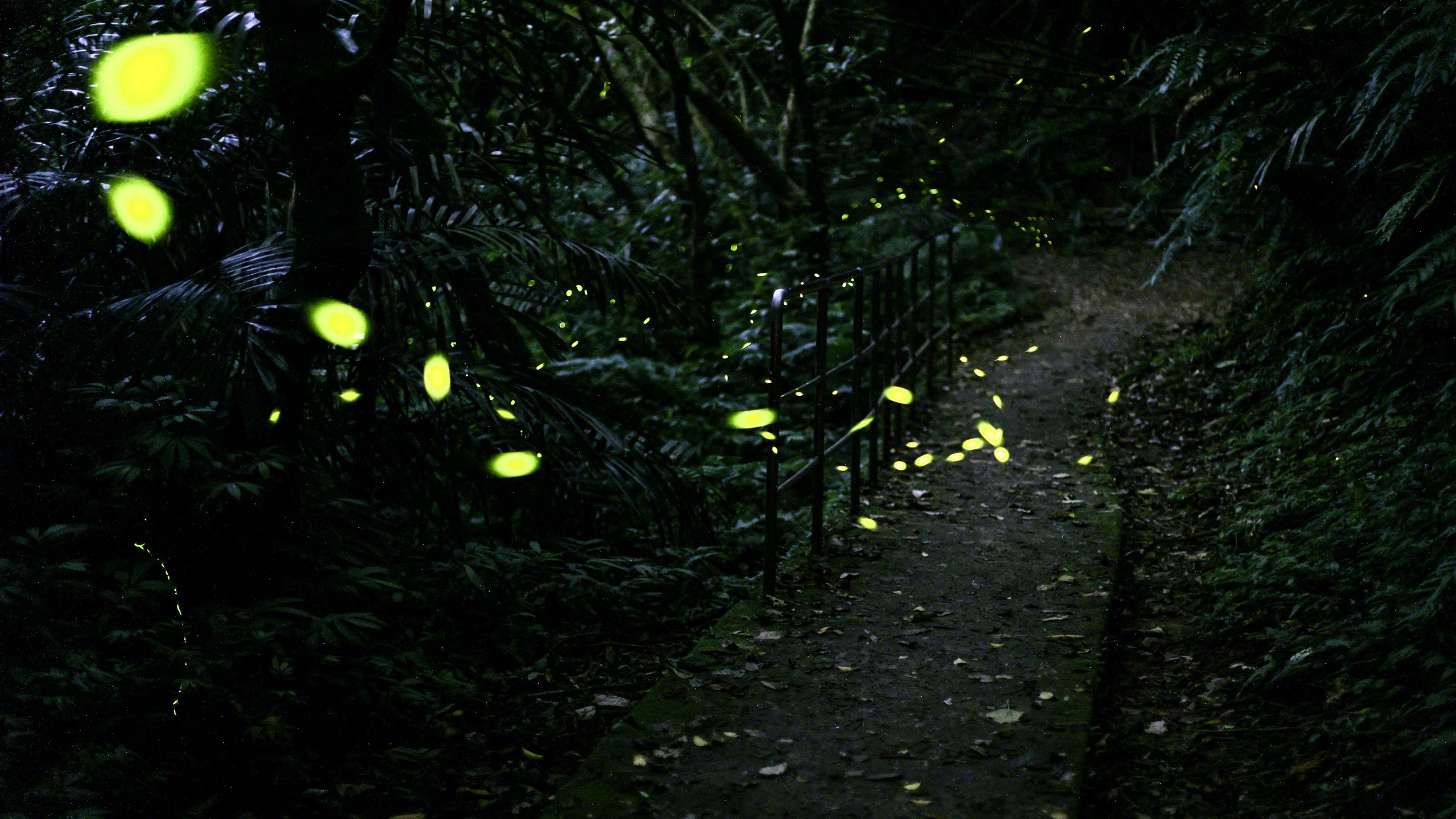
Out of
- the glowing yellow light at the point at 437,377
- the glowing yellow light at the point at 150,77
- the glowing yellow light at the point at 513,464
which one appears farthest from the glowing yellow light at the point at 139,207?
the glowing yellow light at the point at 513,464

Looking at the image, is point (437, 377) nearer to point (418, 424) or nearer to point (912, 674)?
point (418, 424)

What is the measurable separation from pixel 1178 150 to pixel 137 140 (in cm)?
538

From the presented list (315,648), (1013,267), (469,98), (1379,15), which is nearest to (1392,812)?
(315,648)

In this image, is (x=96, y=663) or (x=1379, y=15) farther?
(x=1379, y=15)

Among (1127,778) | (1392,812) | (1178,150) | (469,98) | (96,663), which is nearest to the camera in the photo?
(1392,812)

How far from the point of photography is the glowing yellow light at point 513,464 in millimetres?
3936

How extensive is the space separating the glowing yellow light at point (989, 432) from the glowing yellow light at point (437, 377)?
12.7 ft

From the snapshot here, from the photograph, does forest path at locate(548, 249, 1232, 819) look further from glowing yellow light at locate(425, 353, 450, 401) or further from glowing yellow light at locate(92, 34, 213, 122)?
glowing yellow light at locate(92, 34, 213, 122)

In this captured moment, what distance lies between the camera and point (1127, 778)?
2.88 meters

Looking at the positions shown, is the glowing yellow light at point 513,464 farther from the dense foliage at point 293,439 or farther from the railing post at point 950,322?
the railing post at point 950,322

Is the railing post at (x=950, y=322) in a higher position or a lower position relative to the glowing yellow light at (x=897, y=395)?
higher

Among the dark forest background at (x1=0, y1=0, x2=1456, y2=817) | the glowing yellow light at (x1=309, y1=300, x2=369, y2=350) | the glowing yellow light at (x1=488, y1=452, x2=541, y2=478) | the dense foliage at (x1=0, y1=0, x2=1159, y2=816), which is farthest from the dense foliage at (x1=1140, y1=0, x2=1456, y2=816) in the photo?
the glowing yellow light at (x1=309, y1=300, x2=369, y2=350)

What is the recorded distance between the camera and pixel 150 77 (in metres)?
3.61

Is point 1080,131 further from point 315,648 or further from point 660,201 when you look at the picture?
point 315,648
